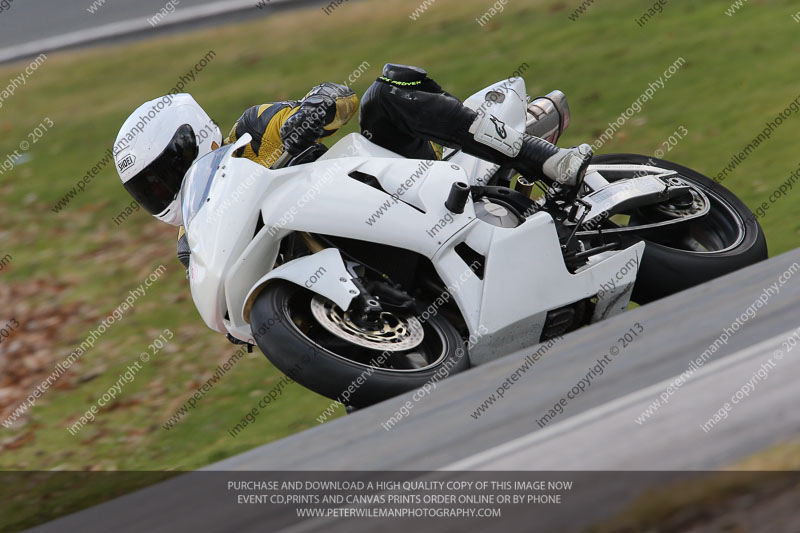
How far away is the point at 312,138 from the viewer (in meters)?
3.91

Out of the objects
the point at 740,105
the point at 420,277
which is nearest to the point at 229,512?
the point at 420,277

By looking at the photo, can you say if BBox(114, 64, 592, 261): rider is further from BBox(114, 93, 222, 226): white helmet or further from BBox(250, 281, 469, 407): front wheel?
BBox(250, 281, 469, 407): front wheel

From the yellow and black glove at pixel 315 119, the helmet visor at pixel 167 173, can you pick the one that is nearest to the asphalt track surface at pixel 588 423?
the yellow and black glove at pixel 315 119

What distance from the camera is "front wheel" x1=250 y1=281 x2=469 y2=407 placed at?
11.0 ft

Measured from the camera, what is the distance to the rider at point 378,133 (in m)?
4.02

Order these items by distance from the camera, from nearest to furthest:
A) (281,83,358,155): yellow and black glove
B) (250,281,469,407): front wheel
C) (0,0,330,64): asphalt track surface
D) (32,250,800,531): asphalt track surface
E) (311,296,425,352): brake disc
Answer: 1. (32,250,800,531): asphalt track surface
2. (250,281,469,407): front wheel
3. (311,296,425,352): brake disc
4. (281,83,358,155): yellow and black glove
5. (0,0,330,64): asphalt track surface

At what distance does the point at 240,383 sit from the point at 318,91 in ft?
6.36

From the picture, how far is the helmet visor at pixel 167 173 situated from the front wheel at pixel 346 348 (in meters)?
0.86

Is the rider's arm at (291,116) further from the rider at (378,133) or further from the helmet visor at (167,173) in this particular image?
the helmet visor at (167,173)

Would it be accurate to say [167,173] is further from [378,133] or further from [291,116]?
[378,133]

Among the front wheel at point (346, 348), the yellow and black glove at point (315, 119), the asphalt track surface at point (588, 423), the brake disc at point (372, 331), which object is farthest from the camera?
the yellow and black glove at point (315, 119)

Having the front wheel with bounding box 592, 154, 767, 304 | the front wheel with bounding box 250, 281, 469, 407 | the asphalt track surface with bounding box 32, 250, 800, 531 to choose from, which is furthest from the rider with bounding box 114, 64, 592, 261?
the asphalt track surface with bounding box 32, 250, 800, 531

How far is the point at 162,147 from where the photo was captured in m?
4.04

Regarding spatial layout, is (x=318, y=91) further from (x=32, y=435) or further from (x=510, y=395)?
(x=32, y=435)
